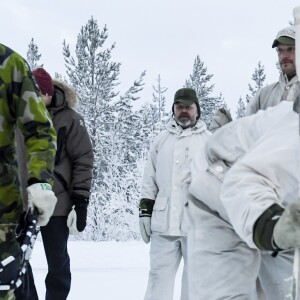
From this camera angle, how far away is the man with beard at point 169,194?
5.38 m

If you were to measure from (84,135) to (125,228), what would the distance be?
14381 millimetres

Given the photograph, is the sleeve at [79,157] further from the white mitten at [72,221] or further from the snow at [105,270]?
the snow at [105,270]

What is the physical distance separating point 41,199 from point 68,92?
7.46 feet

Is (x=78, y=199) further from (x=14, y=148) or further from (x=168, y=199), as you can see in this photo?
(x=14, y=148)

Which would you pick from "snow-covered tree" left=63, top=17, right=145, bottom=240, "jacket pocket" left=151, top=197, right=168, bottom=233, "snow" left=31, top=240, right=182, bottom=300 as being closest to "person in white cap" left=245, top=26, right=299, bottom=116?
"jacket pocket" left=151, top=197, right=168, bottom=233

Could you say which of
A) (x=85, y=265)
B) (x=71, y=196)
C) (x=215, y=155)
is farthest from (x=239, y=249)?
(x=85, y=265)

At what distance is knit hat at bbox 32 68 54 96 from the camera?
475 centimetres

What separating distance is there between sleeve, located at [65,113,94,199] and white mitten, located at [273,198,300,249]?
320cm

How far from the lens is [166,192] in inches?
220

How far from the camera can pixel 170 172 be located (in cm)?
557

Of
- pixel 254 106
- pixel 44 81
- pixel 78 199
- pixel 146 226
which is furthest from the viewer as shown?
pixel 146 226

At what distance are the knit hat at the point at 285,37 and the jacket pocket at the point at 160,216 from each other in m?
2.00

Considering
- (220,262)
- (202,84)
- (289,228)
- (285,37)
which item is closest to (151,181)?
(285,37)

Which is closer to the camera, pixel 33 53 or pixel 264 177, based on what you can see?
pixel 264 177
